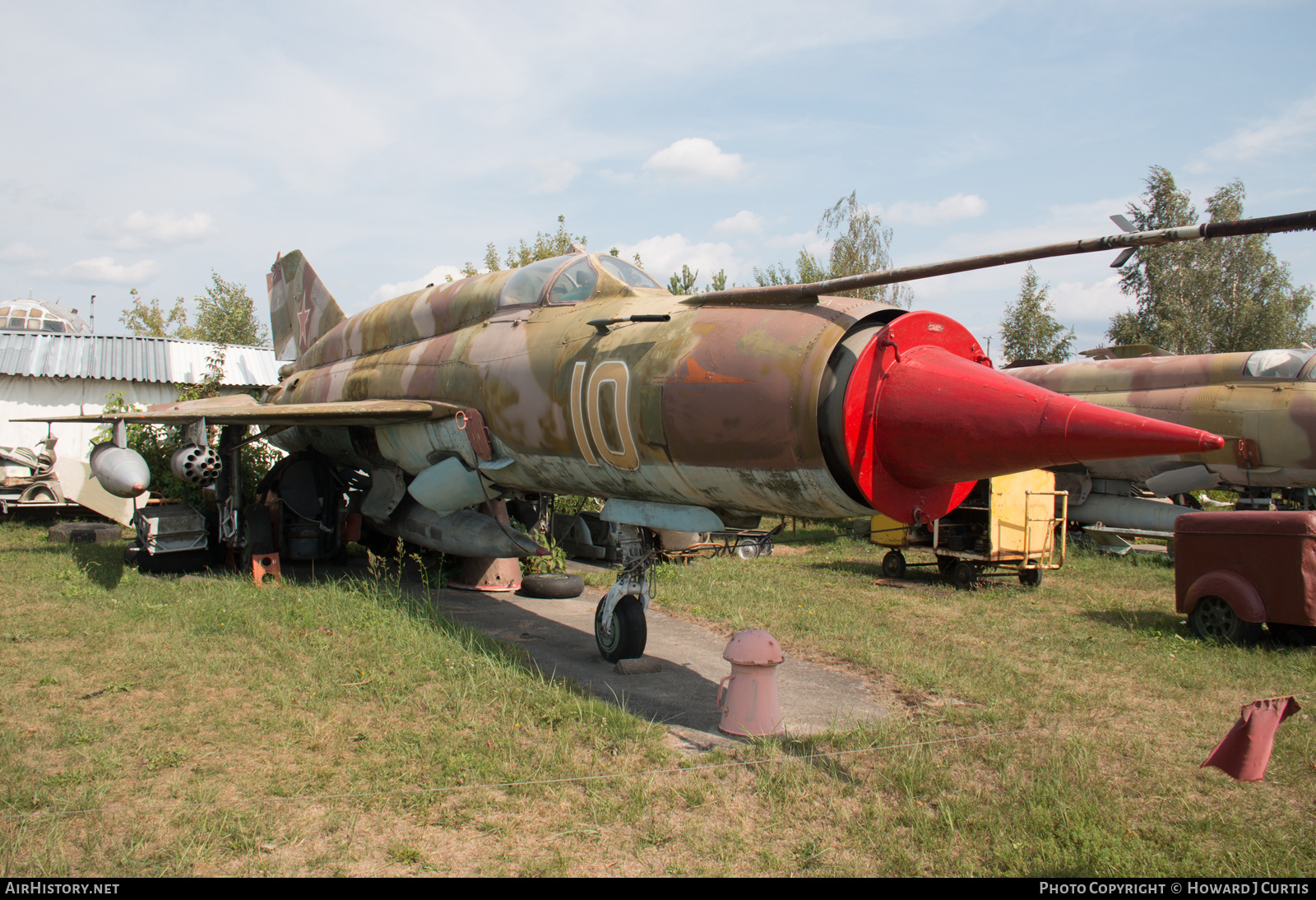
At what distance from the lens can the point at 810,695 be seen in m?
5.97

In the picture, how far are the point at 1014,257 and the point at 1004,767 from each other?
2778 millimetres

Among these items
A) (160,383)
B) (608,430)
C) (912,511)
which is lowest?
(912,511)

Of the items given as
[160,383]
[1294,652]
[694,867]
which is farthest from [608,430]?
[160,383]

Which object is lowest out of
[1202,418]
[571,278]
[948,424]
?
[948,424]

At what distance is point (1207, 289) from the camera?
33.4 meters

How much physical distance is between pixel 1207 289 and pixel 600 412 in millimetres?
36972

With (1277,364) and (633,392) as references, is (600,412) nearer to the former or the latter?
(633,392)

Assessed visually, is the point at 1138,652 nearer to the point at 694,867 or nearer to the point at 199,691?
the point at 694,867

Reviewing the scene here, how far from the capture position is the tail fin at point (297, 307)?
39.8 feet

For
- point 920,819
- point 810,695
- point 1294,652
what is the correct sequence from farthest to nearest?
1. point 1294,652
2. point 810,695
3. point 920,819

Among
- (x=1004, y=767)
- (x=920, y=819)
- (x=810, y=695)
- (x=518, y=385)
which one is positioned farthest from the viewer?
(x=518, y=385)

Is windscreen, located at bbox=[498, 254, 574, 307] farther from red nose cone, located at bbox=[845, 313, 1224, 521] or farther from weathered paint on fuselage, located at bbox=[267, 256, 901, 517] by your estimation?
red nose cone, located at bbox=[845, 313, 1224, 521]

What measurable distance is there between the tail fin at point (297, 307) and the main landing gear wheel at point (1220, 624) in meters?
11.4

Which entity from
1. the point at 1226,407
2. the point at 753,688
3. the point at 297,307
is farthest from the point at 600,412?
the point at 1226,407
